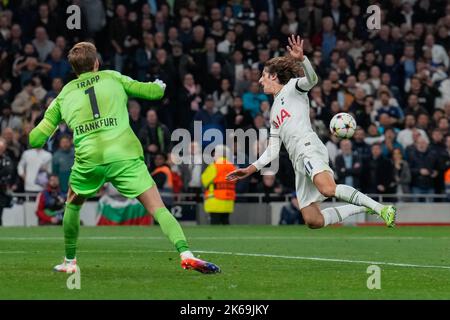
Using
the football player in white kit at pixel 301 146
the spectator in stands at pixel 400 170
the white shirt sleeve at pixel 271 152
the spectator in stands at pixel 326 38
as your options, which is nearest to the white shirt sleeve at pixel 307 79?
the football player in white kit at pixel 301 146

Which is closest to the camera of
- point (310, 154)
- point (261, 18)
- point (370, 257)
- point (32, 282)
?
point (32, 282)

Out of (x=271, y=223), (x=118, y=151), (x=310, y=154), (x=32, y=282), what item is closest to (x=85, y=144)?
(x=118, y=151)

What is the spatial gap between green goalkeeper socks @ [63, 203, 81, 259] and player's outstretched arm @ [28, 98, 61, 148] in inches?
→ 29.7

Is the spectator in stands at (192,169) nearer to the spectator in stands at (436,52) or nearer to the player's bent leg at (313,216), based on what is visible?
the spectator in stands at (436,52)

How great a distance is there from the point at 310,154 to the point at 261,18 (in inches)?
652

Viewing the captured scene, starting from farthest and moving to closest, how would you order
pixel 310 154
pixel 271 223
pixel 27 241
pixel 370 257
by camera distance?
pixel 271 223, pixel 27 241, pixel 370 257, pixel 310 154

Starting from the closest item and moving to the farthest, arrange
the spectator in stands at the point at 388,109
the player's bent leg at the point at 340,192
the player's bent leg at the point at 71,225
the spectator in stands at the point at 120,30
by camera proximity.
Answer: the player's bent leg at the point at 71,225
the player's bent leg at the point at 340,192
the spectator in stands at the point at 120,30
the spectator in stands at the point at 388,109

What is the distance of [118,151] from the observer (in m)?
12.2

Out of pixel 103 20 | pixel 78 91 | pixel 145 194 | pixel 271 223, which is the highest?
pixel 103 20

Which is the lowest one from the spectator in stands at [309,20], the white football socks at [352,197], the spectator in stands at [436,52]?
the white football socks at [352,197]

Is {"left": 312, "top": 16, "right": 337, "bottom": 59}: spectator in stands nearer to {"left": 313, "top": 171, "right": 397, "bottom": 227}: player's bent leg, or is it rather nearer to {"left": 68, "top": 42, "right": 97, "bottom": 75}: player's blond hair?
{"left": 313, "top": 171, "right": 397, "bottom": 227}: player's bent leg

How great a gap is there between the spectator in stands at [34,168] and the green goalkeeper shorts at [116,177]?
1391cm

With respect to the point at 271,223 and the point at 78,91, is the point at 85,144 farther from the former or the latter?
the point at 271,223

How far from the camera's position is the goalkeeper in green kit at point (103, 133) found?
12164 millimetres
